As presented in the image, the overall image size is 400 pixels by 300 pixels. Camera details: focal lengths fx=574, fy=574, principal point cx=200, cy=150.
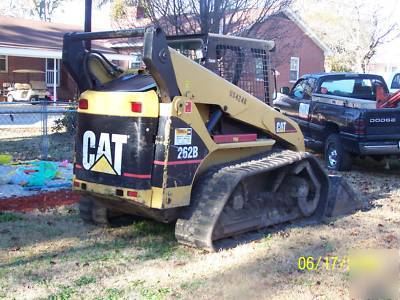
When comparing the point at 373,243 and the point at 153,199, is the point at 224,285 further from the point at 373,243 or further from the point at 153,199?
the point at 373,243

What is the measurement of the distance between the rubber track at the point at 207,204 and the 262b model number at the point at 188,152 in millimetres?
352

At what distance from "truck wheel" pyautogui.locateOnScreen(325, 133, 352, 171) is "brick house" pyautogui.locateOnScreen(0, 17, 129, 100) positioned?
64.3ft

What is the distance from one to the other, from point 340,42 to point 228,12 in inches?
1182

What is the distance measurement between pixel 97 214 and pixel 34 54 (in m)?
23.8

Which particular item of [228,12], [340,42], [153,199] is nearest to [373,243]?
[153,199]

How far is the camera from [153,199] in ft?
17.7

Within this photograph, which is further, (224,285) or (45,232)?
(45,232)

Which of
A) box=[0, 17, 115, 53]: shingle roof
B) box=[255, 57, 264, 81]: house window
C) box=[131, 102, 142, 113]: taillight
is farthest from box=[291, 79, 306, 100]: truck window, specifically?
box=[0, 17, 115, 53]: shingle roof

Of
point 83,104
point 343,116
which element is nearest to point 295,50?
point 343,116

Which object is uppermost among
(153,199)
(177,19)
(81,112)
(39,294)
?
(177,19)

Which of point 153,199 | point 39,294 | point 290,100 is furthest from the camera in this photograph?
point 290,100

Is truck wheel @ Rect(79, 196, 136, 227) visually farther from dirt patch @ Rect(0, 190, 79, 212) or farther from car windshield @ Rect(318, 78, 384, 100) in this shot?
car windshield @ Rect(318, 78, 384, 100)

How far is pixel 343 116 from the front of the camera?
10734 mm

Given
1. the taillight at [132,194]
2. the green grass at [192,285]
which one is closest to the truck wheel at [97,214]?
the taillight at [132,194]
